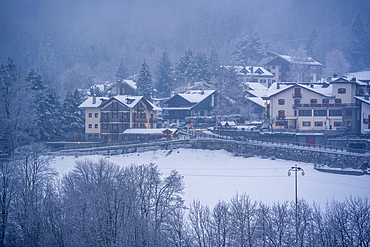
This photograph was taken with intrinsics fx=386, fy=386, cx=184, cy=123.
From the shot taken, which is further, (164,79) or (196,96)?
(164,79)

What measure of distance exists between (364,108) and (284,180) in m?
21.0

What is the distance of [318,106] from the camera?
58.9 metres

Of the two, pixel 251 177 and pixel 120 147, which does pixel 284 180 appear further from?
pixel 120 147

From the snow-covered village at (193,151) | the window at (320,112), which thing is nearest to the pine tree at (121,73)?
the snow-covered village at (193,151)

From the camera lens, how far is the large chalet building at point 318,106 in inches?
2248

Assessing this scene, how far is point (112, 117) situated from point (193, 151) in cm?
1727

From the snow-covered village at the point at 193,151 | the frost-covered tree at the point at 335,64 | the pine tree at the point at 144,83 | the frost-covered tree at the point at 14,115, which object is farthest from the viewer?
the frost-covered tree at the point at 335,64

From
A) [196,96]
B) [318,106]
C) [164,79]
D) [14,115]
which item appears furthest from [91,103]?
[318,106]

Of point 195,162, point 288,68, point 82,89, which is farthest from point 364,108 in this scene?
point 82,89

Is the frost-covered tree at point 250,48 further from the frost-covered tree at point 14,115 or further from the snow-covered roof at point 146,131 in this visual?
the frost-covered tree at point 14,115

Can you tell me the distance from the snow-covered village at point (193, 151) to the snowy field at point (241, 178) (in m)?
0.19

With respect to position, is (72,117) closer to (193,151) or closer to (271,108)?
(193,151)

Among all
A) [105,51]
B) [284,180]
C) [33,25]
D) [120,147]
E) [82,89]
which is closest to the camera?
[284,180]

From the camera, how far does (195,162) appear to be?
174 ft
